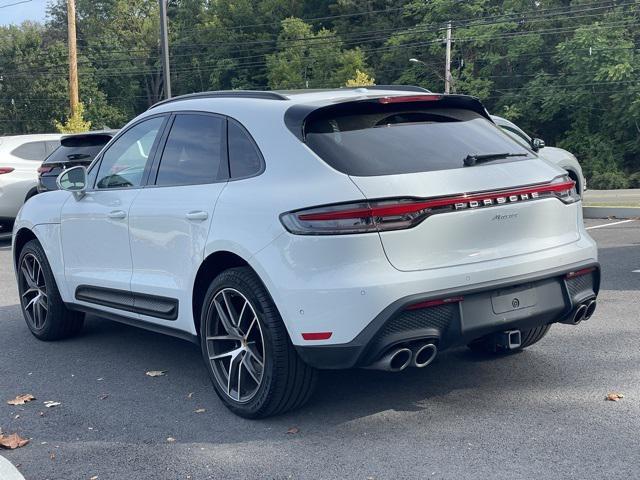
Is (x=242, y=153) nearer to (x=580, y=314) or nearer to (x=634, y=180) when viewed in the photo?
(x=580, y=314)

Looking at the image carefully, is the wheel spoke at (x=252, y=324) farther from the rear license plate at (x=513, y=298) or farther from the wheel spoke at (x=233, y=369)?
the rear license plate at (x=513, y=298)

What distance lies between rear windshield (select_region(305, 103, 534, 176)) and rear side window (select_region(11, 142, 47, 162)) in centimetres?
1130

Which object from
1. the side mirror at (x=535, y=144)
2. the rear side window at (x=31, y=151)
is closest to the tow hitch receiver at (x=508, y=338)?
the side mirror at (x=535, y=144)

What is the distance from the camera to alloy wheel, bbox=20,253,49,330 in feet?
21.5

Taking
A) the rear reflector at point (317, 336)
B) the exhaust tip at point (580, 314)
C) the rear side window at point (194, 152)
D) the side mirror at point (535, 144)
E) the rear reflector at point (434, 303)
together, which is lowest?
the exhaust tip at point (580, 314)

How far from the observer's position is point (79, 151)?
13.0 meters

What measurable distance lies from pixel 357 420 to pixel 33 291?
11.5ft

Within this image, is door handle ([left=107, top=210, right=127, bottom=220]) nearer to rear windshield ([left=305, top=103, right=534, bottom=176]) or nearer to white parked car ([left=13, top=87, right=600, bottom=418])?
white parked car ([left=13, top=87, right=600, bottom=418])

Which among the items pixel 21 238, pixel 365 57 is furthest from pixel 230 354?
pixel 365 57

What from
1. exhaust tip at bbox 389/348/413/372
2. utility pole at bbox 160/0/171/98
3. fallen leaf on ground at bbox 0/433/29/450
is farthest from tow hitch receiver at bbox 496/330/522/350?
utility pole at bbox 160/0/171/98

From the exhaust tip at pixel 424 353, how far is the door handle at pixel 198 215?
146 centimetres

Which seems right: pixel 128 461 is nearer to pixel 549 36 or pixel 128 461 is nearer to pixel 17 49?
pixel 549 36

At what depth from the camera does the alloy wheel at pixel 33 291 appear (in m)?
6.54

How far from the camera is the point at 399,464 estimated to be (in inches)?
148
